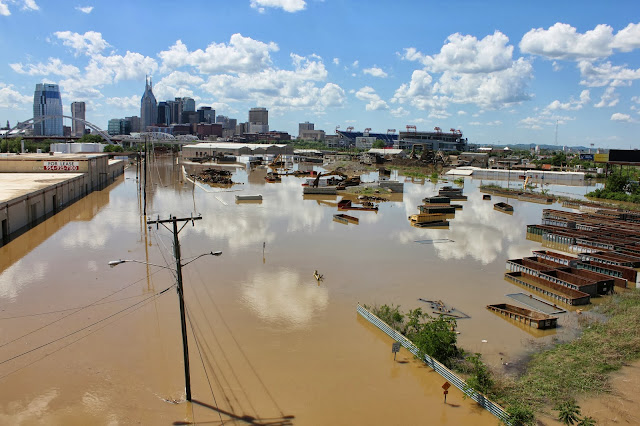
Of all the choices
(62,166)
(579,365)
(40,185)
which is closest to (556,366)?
(579,365)

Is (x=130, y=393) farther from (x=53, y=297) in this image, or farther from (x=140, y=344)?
(x=53, y=297)

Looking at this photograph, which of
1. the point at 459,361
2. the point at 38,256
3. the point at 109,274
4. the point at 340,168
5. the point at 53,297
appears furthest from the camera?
the point at 340,168

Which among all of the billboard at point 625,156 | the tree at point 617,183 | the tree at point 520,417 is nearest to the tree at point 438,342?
the tree at point 520,417

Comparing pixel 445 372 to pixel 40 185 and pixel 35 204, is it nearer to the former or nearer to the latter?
pixel 35 204

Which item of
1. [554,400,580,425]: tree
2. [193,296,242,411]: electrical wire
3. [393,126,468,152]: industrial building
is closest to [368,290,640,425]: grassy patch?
[554,400,580,425]: tree

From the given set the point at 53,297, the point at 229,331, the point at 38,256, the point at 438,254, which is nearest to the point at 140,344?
the point at 229,331

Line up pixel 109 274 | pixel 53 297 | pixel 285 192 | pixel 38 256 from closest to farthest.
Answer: pixel 53 297 → pixel 109 274 → pixel 38 256 → pixel 285 192

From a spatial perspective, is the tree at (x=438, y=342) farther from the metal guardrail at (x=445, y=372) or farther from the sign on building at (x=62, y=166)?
the sign on building at (x=62, y=166)
